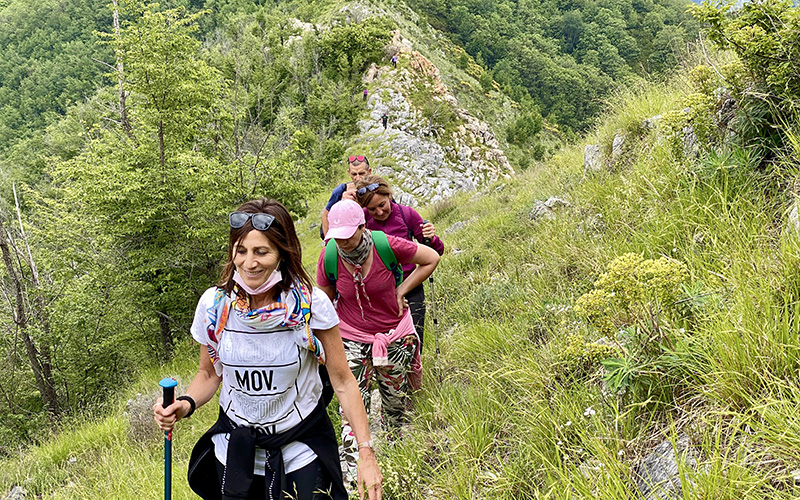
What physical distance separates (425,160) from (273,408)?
3087cm

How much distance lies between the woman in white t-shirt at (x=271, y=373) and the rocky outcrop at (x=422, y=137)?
79.4 ft

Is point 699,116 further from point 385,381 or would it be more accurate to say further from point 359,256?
point 385,381

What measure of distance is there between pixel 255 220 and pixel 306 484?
119 centimetres

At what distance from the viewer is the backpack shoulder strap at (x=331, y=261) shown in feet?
9.27

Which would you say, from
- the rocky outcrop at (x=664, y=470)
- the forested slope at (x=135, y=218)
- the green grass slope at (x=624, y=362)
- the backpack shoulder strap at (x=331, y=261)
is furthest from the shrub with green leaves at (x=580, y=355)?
the forested slope at (x=135, y=218)

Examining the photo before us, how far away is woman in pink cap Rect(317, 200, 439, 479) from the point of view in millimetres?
2838

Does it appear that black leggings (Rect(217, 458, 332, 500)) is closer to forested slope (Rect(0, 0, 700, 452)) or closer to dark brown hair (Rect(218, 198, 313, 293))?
dark brown hair (Rect(218, 198, 313, 293))

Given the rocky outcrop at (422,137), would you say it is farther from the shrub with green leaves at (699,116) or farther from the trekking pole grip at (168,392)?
the trekking pole grip at (168,392)

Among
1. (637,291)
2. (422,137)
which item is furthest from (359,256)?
(422,137)

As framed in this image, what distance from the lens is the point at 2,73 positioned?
72.9 m

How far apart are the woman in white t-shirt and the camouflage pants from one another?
0.83m

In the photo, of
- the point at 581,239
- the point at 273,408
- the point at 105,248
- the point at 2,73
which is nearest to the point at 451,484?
the point at 273,408

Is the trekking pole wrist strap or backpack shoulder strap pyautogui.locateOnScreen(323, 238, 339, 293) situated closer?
the trekking pole wrist strap

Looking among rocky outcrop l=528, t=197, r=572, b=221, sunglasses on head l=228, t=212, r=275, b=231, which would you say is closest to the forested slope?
rocky outcrop l=528, t=197, r=572, b=221
